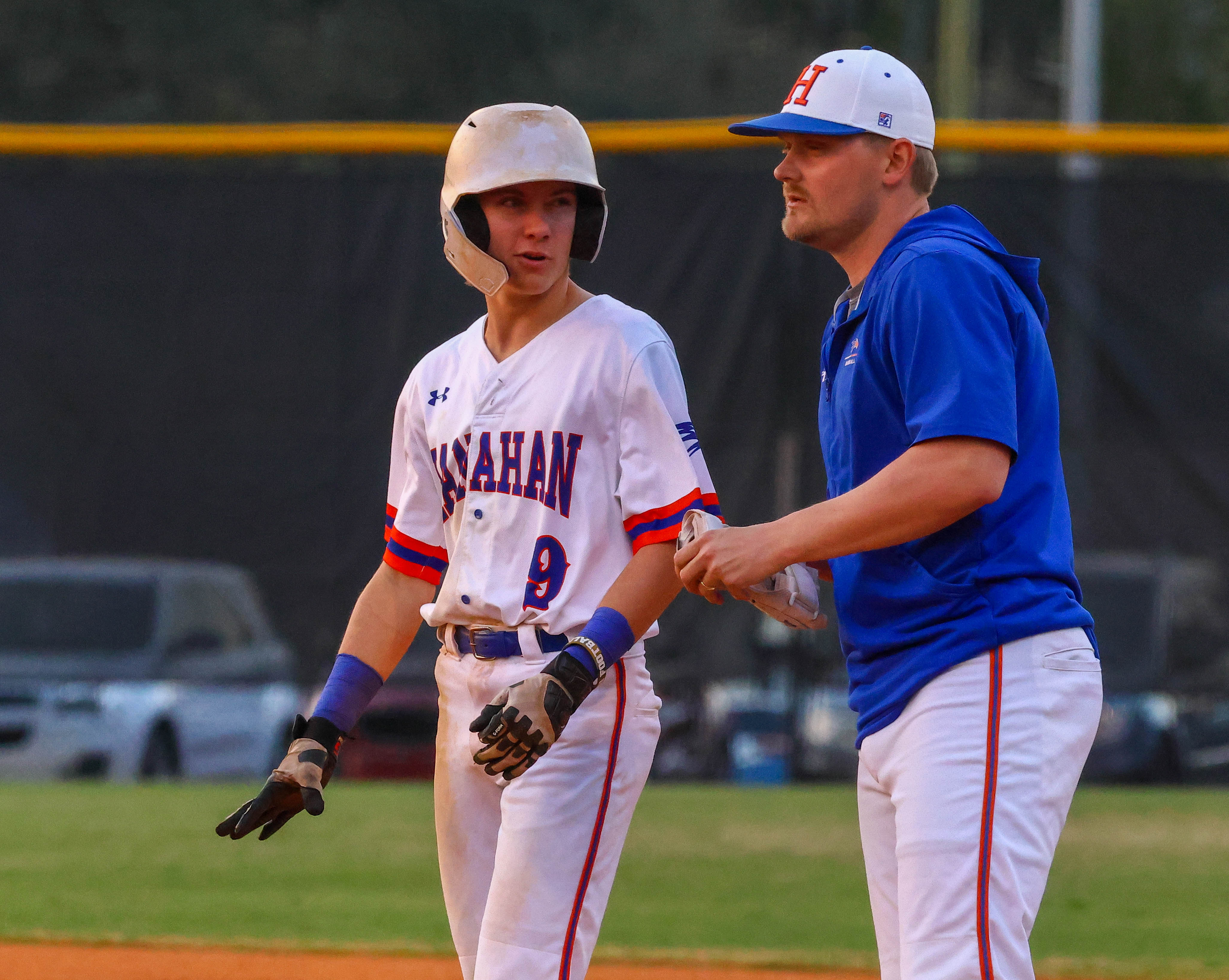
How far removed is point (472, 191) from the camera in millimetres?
2637

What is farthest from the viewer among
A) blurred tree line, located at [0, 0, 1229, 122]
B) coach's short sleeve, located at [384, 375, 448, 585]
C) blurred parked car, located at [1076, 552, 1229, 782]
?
blurred tree line, located at [0, 0, 1229, 122]

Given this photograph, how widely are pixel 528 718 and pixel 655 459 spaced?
1.55 ft

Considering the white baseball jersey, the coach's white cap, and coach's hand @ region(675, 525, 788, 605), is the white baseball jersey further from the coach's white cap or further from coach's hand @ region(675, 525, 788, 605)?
the coach's white cap

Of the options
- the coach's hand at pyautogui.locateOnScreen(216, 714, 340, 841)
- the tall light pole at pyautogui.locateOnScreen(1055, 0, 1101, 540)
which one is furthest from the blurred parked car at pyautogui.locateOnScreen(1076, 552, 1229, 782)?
the coach's hand at pyautogui.locateOnScreen(216, 714, 340, 841)

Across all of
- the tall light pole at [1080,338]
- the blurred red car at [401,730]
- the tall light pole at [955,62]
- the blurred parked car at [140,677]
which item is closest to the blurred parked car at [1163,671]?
the tall light pole at [1080,338]

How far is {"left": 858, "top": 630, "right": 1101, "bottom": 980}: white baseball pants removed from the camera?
2150 mm

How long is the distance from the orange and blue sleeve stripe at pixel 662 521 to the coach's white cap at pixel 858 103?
0.58 meters

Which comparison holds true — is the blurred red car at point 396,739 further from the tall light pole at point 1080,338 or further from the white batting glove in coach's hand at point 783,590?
the white batting glove in coach's hand at point 783,590

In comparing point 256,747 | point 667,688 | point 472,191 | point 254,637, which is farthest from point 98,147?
point 472,191

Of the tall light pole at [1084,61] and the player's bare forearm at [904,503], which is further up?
the tall light pole at [1084,61]

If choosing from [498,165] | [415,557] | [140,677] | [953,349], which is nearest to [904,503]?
[953,349]

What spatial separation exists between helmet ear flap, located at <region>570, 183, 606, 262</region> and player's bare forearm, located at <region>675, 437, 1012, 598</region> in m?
0.80

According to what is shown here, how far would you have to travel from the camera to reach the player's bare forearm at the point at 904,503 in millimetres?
2117

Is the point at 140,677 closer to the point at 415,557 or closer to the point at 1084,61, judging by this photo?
the point at 415,557
